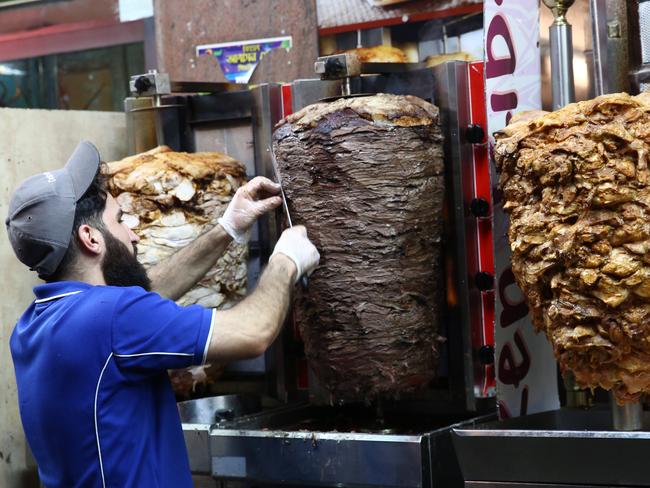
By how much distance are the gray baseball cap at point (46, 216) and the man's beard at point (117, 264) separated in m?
0.13

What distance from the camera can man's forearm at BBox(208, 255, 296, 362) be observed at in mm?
2791

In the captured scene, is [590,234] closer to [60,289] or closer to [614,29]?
[614,29]

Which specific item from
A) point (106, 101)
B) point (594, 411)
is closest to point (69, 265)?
point (594, 411)

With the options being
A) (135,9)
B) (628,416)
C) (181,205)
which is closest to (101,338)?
(181,205)

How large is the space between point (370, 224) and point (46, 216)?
0.94 meters

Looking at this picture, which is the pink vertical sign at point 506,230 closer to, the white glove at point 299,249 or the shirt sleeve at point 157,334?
the white glove at point 299,249

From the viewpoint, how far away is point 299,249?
3113 millimetres

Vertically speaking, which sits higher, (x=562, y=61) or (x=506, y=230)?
(x=562, y=61)

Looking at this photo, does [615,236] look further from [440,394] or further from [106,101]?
[106,101]

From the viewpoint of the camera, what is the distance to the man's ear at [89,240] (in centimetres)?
297

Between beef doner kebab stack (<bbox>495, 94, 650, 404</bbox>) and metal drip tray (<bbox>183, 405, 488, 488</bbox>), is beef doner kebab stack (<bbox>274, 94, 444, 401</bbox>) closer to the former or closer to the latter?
metal drip tray (<bbox>183, 405, 488, 488</bbox>)

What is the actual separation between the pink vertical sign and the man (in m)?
0.62

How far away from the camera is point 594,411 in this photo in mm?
3256

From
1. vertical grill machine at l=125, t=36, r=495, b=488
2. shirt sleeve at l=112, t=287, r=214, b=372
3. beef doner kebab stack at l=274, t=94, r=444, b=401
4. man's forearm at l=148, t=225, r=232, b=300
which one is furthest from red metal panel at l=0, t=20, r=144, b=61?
shirt sleeve at l=112, t=287, r=214, b=372
